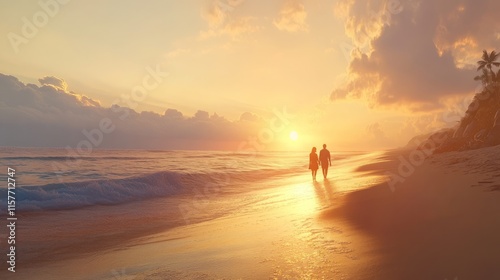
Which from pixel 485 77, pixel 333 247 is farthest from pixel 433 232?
pixel 485 77

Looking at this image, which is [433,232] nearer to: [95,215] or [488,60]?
[95,215]

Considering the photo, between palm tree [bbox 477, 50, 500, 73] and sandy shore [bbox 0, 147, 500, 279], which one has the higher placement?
palm tree [bbox 477, 50, 500, 73]

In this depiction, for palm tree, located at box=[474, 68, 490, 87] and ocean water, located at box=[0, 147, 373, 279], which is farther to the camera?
palm tree, located at box=[474, 68, 490, 87]

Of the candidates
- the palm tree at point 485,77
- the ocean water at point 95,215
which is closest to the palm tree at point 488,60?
the palm tree at point 485,77

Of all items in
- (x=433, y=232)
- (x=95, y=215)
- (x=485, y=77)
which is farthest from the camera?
(x=485, y=77)

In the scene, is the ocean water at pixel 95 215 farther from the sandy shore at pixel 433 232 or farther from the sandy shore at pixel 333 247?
the sandy shore at pixel 433 232

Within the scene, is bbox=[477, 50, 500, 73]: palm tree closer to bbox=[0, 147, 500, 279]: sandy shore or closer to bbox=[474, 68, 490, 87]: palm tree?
bbox=[474, 68, 490, 87]: palm tree

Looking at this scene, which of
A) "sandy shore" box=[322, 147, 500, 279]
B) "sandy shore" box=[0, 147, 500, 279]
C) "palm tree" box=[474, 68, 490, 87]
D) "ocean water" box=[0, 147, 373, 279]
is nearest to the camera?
"sandy shore" box=[322, 147, 500, 279]

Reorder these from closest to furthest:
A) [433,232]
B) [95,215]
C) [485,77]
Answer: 1. [433,232]
2. [95,215]
3. [485,77]

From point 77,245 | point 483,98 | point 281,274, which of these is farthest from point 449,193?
point 483,98

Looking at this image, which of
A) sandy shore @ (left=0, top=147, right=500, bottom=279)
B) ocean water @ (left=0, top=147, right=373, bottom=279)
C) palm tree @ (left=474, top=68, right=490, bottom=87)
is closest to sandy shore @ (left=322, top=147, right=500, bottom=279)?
sandy shore @ (left=0, top=147, right=500, bottom=279)

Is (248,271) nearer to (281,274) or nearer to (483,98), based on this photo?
(281,274)

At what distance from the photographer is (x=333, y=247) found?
17.0 feet

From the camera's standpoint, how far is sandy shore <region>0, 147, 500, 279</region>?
3916mm
